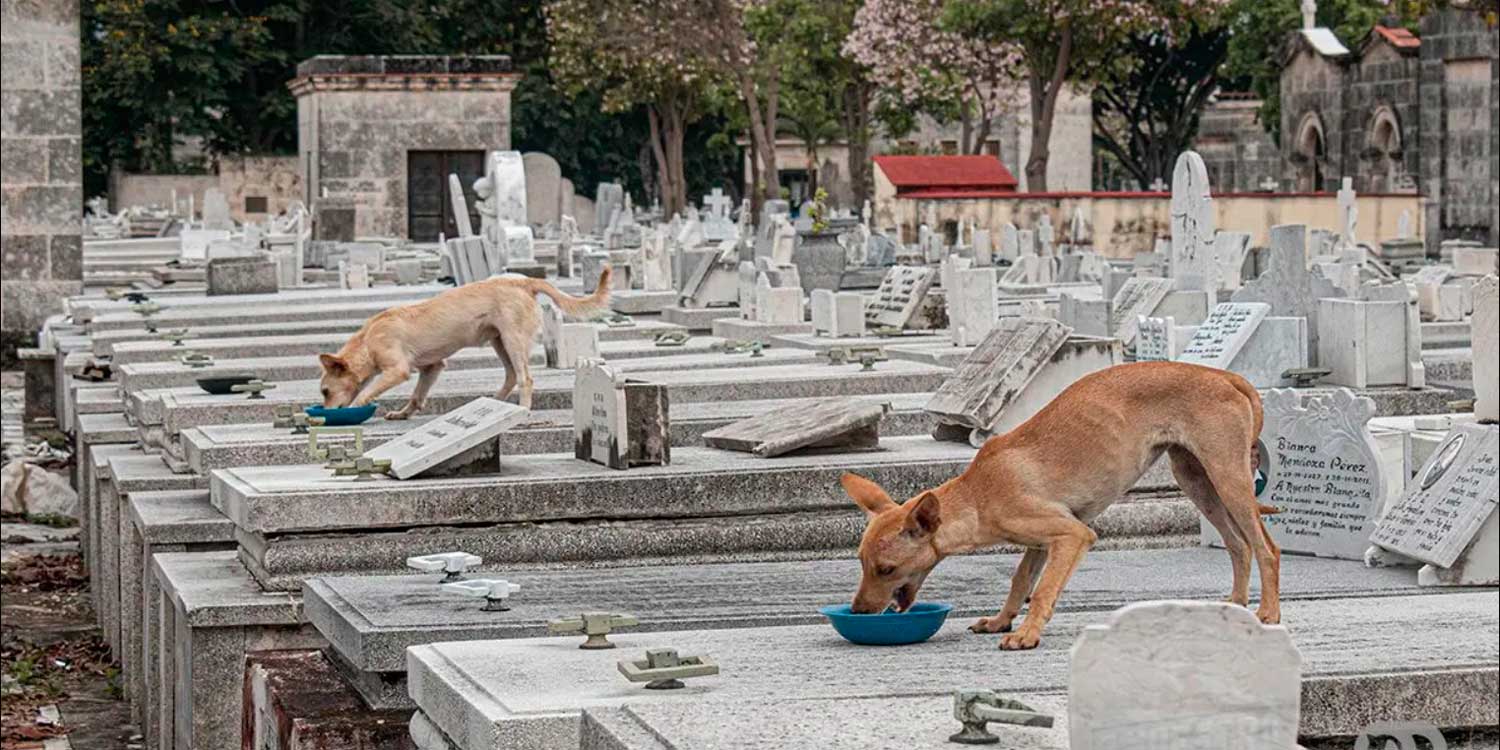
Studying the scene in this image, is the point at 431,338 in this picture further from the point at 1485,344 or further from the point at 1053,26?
the point at 1053,26

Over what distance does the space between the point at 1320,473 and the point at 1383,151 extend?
40288 mm

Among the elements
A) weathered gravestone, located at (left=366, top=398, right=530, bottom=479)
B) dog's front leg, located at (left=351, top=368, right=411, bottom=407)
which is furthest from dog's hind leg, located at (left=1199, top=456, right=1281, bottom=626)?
dog's front leg, located at (left=351, top=368, right=411, bottom=407)

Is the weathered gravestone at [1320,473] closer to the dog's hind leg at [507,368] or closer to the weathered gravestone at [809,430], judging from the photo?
the weathered gravestone at [809,430]

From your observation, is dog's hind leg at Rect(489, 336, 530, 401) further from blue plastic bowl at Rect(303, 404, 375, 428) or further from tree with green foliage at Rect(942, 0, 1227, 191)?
tree with green foliage at Rect(942, 0, 1227, 191)

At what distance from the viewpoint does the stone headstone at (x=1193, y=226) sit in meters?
16.3

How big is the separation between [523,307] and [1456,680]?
621 centimetres

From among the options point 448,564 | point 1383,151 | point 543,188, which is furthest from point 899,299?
point 1383,151

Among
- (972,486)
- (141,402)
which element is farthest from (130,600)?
(972,486)

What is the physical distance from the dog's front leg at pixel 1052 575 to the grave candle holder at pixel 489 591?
168 centimetres

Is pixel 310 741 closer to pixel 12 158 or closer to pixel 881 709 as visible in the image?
pixel 881 709

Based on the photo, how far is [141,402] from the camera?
1260 cm

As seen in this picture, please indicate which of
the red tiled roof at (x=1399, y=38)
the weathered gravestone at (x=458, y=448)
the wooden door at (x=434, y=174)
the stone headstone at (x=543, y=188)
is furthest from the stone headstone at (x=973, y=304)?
the red tiled roof at (x=1399, y=38)

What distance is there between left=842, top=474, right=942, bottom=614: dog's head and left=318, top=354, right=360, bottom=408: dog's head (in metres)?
5.10

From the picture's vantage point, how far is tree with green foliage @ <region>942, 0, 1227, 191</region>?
40.9 metres
